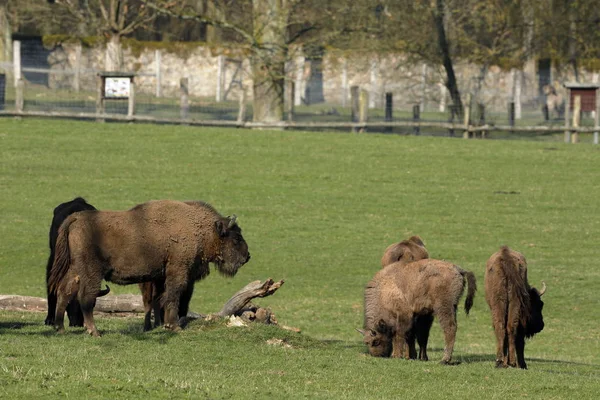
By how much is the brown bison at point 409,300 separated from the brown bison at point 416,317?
148 millimetres

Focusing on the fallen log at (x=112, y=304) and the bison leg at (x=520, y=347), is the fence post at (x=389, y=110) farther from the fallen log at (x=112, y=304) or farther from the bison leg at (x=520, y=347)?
the bison leg at (x=520, y=347)

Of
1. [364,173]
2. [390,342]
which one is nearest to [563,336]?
[390,342]

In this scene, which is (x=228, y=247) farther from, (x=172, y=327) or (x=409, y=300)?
(x=409, y=300)

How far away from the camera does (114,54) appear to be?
59094 millimetres

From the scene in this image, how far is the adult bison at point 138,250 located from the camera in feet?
43.8

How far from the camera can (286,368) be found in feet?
39.1

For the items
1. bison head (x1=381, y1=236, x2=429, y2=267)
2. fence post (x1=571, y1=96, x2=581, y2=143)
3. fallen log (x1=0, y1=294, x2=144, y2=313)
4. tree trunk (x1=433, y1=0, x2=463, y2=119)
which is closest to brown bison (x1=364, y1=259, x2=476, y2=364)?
bison head (x1=381, y1=236, x2=429, y2=267)

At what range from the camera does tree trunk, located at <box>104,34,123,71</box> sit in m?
57.8

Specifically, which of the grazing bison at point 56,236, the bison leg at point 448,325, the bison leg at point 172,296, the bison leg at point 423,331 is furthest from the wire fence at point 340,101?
the bison leg at point 448,325

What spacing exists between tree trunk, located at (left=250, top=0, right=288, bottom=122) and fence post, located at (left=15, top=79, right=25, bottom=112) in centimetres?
756

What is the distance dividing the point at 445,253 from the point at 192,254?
11.6m

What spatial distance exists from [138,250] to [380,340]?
291cm

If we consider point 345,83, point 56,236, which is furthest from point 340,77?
point 56,236

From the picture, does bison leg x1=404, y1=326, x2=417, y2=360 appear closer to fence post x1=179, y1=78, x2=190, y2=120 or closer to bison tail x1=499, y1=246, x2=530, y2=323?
bison tail x1=499, y1=246, x2=530, y2=323
